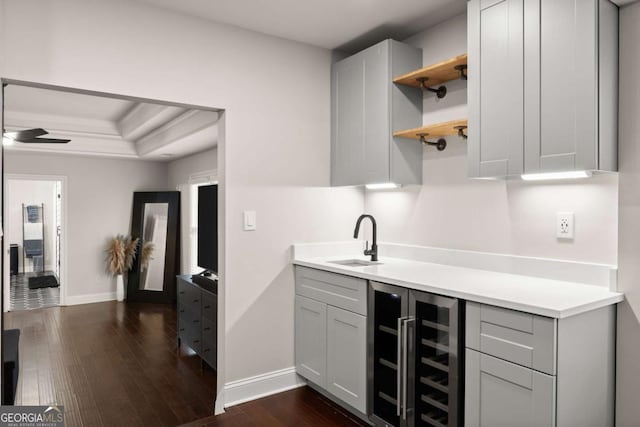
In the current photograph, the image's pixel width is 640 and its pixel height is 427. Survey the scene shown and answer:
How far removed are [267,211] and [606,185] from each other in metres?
1.95

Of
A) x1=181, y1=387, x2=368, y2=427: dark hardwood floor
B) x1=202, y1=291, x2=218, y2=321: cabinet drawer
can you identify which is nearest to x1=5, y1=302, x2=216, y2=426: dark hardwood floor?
x1=181, y1=387, x2=368, y2=427: dark hardwood floor

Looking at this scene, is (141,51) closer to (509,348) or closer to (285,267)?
(285,267)

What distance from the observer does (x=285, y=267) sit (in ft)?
10.0

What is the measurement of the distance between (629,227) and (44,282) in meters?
9.21

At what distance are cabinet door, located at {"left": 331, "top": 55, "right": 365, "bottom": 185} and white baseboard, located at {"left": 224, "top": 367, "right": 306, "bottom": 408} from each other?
1.43m

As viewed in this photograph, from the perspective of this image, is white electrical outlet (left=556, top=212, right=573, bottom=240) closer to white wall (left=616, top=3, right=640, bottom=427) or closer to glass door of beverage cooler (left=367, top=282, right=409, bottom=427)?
white wall (left=616, top=3, right=640, bottom=427)

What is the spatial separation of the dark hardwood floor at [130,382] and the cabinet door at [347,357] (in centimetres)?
17

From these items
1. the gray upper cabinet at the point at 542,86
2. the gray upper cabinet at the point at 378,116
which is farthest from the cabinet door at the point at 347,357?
Result: the gray upper cabinet at the point at 542,86

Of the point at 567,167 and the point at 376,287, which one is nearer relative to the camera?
the point at 567,167

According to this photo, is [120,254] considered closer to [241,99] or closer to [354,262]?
[241,99]

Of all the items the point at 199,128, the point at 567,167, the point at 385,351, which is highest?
the point at 199,128

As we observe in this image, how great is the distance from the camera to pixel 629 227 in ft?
6.31

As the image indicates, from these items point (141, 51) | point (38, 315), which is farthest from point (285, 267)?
point (38, 315)

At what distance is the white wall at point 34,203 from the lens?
9.53 m
